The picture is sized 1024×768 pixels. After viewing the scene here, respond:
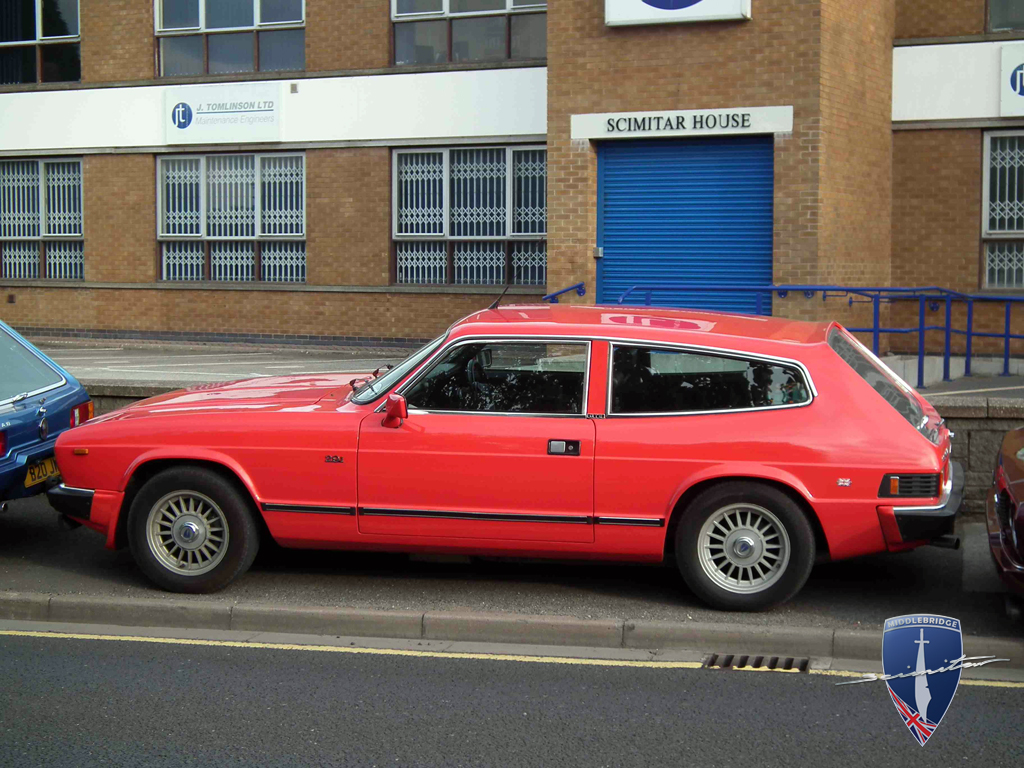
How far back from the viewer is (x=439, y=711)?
5055mm

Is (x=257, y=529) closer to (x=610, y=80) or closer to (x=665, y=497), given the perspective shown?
(x=665, y=497)

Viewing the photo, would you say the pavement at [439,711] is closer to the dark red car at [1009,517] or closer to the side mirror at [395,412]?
the dark red car at [1009,517]

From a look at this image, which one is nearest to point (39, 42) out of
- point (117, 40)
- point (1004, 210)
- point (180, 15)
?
point (117, 40)

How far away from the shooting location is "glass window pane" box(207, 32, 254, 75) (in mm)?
19031

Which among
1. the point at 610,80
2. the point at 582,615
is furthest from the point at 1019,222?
the point at 582,615

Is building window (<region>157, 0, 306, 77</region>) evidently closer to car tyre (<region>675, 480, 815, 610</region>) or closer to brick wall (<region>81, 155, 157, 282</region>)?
brick wall (<region>81, 155, 157, 282</region>)

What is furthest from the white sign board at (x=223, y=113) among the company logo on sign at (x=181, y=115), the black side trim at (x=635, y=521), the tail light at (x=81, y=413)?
the black side trim at (x=635, y=521)

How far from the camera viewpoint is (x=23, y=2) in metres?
20.5

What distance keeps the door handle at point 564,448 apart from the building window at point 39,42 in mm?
16377

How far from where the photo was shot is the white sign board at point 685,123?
554 inches

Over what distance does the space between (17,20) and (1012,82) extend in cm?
1579

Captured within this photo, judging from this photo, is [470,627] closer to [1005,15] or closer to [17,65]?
[1005,15]

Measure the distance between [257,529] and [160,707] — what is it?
1.63 meters

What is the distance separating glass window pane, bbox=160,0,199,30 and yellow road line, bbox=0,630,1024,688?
596 inches
